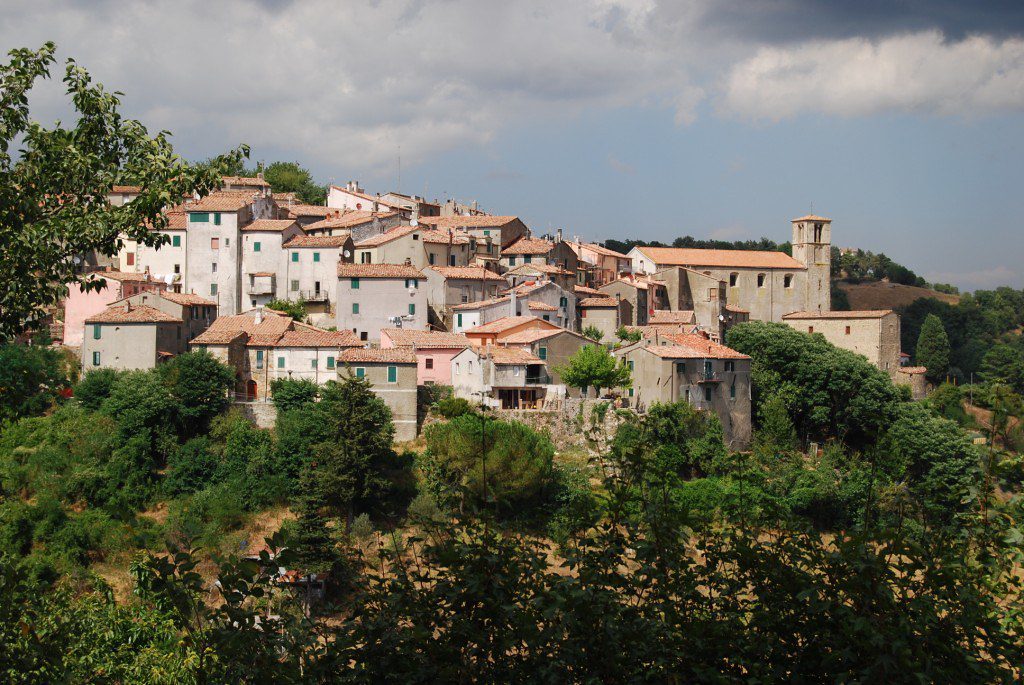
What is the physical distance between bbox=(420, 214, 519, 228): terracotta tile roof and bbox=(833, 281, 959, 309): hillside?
56566 mm

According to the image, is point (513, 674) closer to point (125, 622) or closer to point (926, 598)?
point (926, 598)

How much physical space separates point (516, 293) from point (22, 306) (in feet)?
129

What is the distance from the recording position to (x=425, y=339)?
135 feet

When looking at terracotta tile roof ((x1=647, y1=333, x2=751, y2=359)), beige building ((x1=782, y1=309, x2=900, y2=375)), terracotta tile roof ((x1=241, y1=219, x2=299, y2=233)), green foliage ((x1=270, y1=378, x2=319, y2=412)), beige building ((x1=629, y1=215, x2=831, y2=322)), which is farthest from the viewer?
beige building ((x1=629, y1=215, x2=831, y2=322))

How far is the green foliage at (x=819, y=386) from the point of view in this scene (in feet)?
149

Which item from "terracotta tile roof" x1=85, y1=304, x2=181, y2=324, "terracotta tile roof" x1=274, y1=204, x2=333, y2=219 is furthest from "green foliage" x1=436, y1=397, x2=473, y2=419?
"terracotta tile roof" x1=274, y1=204, x2=333, y2=219

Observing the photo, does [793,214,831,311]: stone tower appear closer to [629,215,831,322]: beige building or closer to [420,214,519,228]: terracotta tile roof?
[629,215,831,322]: beige building

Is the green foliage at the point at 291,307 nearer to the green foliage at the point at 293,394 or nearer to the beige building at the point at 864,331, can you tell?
the green foliage at the point at 293,394

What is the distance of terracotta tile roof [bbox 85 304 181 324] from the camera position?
3897cm

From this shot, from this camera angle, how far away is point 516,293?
48.2 m

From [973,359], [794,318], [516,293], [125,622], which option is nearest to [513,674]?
[125,622]

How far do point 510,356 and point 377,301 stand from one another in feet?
30.3

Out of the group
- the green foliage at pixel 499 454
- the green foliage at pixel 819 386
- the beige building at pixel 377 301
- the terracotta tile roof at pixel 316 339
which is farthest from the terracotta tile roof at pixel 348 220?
the green foliage at pixel 499 454

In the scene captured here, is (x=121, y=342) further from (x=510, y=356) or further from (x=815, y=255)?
(x=815, y=255)
